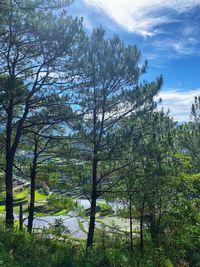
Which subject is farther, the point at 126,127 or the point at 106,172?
the point at 106,172

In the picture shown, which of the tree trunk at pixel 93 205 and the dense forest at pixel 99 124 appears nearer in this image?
the dense forest at pixel 99 124

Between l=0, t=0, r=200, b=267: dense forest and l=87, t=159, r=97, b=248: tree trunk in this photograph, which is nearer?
l=0, t=0, r=200, b=267: dense forest

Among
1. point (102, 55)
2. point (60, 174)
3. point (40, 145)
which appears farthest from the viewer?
point (40, 145)

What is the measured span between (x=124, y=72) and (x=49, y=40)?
4.15 m

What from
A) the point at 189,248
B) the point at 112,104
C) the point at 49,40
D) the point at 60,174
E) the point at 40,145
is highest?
the point at 49,40

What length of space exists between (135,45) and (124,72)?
162cm

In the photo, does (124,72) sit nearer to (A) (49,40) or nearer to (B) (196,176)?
(A) (49,40)

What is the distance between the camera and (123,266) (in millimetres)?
11805

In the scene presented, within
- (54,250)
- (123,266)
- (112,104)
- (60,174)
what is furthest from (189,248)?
(60,174)

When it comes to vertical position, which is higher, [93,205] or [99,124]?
[99,124]

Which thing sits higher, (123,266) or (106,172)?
(106,172)

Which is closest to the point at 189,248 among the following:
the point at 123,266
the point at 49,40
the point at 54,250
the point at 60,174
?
the point at 123,266

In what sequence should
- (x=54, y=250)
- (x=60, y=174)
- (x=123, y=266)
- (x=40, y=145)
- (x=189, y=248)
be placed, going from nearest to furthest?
(x=123, y=266) → (x=54, y=250) → (x=189, y=248) → (x=60, y=174) → (x=40, y=145)

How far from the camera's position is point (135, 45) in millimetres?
17266
